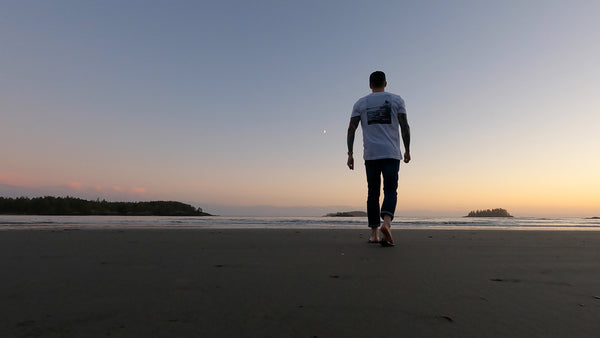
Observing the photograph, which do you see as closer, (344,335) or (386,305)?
(344,335)

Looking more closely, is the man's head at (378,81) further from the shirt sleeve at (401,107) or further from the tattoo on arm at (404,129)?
the tattoo on arm at (404,129)

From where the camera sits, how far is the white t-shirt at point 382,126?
14.5 feet

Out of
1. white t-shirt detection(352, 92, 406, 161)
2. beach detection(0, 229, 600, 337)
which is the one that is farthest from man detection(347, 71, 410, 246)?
beach detection(0, 229, 600, 337)

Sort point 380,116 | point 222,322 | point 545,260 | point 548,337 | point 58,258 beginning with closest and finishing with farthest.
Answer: point 548,337
point 222,322
point 58,258
point 545,260
point 380,116

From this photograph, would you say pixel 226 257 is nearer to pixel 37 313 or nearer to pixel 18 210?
pixel 37 313

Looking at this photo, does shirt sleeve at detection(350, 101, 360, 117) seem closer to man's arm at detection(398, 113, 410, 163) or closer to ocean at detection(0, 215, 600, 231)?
man's arm at detection(398, 113, 410, 163)

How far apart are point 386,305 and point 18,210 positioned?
102 ft

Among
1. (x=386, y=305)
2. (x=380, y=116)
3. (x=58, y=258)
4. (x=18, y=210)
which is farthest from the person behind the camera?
(x=18, y=210)

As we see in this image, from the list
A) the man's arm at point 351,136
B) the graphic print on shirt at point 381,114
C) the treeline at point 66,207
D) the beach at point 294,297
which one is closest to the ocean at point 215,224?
the man's arm at point 351,136

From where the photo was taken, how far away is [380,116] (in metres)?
4.50

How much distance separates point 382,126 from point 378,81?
2.10 ft

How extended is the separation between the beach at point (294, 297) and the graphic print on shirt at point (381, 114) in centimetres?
217

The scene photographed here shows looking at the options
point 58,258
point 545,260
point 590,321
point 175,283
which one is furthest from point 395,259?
point 58,258

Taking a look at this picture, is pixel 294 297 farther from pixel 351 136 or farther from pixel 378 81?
pixel 378 81
